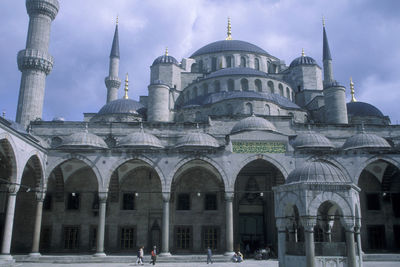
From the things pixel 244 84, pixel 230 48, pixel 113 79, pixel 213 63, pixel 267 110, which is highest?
pixel 230 48

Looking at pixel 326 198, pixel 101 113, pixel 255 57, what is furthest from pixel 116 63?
→ pixel 326 198

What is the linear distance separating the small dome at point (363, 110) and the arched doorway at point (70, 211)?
1656 cm

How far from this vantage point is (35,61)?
866 inches

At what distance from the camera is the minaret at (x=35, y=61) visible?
70.8 ft

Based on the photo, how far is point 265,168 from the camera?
1873cm

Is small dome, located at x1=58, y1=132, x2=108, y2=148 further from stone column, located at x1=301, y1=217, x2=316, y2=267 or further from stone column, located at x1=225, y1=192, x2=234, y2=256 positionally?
stone column, located at x1=301, y1=217, x2=316, y2=267

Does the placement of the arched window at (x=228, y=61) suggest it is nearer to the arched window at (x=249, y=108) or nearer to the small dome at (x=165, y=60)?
the small dome at (x=165, y=60)

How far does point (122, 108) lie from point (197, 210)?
8.92 m

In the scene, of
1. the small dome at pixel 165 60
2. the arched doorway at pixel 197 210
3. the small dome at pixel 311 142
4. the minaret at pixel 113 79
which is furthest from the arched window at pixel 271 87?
the minaret at pixel 113 79

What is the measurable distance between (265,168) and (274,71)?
13457 millimetres

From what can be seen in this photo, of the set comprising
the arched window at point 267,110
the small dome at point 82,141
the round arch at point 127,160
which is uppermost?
the arched window at point 267,110

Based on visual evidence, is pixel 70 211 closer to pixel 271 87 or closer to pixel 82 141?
pixel 82 141

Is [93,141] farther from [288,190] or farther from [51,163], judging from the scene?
[288,190]

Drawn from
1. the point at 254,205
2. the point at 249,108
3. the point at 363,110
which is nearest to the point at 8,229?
the point at 254,205
